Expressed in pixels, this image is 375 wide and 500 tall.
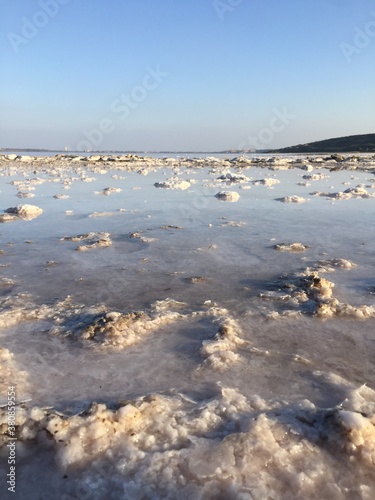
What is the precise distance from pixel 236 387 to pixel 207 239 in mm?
3788

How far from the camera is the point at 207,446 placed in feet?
5.49

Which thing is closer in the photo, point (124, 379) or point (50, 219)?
point (124, 379)

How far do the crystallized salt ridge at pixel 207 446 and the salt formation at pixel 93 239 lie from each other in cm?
357

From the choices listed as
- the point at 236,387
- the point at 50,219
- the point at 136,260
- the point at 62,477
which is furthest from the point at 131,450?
the point at 50,219

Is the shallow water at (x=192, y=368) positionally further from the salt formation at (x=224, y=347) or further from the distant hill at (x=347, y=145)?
the distant hill at (x=347, y=145)

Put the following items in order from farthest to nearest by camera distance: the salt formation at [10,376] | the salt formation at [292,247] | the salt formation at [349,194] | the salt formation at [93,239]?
the salt formation at [349,194] → the salt formation at [93,239] → the salt formation at [292,247] → the salt formation at [10,376]

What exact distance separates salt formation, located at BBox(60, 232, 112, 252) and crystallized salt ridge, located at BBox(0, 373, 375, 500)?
3.57 meters

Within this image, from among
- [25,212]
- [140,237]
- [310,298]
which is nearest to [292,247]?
[310,298]

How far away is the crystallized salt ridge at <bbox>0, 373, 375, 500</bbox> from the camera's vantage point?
4.87 ft

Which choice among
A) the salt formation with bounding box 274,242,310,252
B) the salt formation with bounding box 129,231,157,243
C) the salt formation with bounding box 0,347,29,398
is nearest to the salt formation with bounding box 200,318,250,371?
the salt formation with bounding box 0,347,29,398

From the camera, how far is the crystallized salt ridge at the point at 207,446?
4.87 feet

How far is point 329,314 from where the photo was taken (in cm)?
312

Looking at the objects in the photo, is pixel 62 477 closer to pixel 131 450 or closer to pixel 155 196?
pixel 131 450

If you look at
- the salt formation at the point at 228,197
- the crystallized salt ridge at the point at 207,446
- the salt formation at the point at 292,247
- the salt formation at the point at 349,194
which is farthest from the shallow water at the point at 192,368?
the salt formation at the point at 349,194
